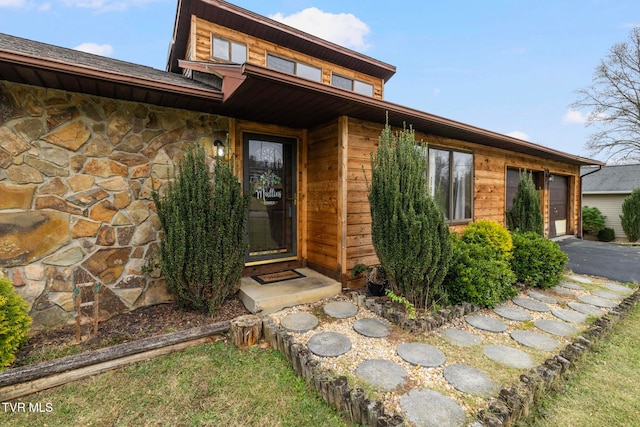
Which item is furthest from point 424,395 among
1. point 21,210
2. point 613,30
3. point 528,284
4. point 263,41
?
point 613,30

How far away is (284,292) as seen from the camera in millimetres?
3467

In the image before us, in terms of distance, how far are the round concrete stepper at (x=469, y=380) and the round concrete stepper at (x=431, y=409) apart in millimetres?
193

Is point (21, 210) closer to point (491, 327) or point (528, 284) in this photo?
point (491, 327)

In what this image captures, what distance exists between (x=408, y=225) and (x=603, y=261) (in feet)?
19.6

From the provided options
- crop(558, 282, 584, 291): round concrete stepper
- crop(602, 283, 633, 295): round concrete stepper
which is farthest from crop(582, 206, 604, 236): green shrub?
crop(558, 282, 584, 291): round concrete stepper

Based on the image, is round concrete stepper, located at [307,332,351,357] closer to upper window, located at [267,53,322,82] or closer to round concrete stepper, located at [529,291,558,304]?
round concrete stepper, located at [529,291,558,304]

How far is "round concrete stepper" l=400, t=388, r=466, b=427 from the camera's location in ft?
5.58

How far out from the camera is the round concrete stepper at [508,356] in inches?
90.0

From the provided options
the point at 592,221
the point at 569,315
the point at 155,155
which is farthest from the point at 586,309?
the point at 592,221

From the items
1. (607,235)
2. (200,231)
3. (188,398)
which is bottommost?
(188,398)

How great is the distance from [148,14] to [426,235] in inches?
486

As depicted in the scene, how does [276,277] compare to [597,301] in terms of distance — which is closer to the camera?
[597,301]

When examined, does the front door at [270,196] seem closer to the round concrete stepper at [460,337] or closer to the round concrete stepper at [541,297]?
the round concrete stepper at [460,337]

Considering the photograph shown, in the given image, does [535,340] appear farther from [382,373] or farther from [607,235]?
[607,235]
